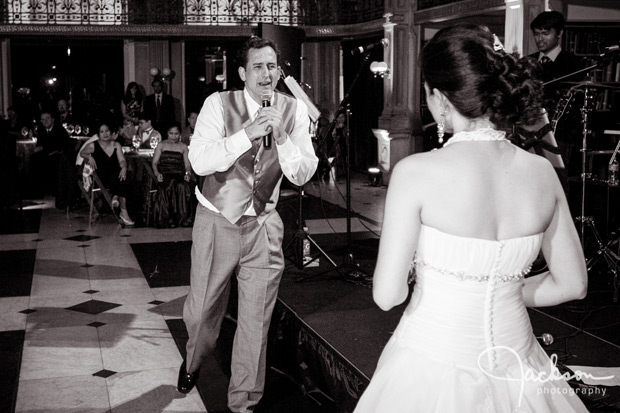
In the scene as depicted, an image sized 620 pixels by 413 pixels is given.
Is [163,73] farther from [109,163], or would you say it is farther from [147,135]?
[109,163]

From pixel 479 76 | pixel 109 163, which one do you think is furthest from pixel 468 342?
pixel 109 163

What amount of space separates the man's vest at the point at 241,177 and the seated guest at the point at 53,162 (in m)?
6.58

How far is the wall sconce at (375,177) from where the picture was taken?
40.8 ft

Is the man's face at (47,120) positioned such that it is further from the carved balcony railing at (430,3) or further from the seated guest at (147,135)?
the carved balcony railing at (430,3)

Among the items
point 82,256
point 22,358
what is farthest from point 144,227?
point 22,358

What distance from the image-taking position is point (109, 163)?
28.7ft

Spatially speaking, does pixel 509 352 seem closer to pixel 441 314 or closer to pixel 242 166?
pixel 441 314

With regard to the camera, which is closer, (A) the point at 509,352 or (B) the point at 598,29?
(A) the point at 509,352

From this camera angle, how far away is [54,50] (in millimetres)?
16859

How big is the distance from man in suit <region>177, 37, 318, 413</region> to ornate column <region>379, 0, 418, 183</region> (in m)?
8.83

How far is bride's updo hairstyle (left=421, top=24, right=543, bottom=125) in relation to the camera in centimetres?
161

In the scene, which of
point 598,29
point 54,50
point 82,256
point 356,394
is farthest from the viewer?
point 54,50

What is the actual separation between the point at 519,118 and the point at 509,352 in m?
0.52

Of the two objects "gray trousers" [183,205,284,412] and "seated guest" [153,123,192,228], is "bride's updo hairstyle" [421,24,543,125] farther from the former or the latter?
"seated guest" [153,123,192,228]
